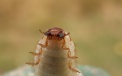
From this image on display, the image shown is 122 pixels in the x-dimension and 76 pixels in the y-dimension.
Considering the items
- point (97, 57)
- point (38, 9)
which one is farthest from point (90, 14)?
point (97, 57)

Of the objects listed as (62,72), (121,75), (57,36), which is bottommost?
(121,75)

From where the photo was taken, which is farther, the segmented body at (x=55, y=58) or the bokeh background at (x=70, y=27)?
the bokeh background at (x=70, y=27)

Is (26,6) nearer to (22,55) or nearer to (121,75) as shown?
(22,55)

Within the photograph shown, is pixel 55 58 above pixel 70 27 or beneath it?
beneath

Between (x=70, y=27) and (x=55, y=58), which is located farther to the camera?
(x=70, y=27)

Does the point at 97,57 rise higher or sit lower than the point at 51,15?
lower
